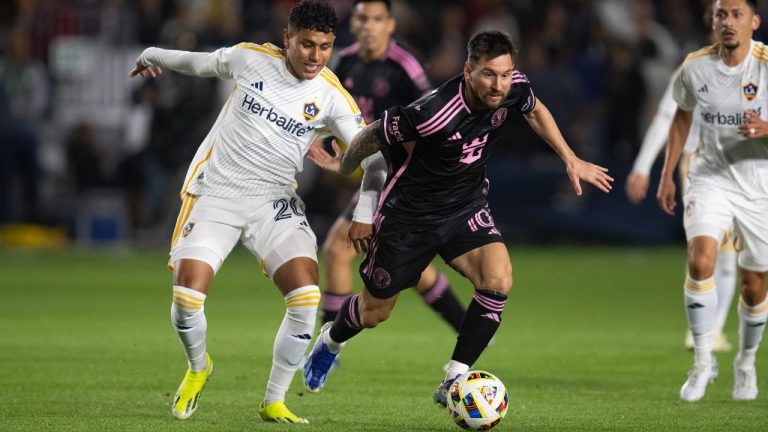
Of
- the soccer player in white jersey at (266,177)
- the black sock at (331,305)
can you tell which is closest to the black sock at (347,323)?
the soccer player in white jersey at (266,177)

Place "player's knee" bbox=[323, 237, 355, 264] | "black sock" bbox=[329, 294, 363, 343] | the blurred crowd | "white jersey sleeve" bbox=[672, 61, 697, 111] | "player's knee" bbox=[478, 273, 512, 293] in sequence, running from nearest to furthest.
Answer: "player's knee" bbox=[478, 273, 512, 293]
"black sock" bbox=[329, 294, 363, 343]
"white jersey sleeve" bbox=[672, 61, 697, 111]
"player's knee" bbox=[323, 237, 355, 264]
the blurred crowd

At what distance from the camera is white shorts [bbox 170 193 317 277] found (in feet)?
25.6

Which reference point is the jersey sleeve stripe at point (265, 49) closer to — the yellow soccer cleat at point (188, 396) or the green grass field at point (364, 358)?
the yellow soccer cleat at point (188, 396)

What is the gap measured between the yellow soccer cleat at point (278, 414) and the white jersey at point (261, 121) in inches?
47.9

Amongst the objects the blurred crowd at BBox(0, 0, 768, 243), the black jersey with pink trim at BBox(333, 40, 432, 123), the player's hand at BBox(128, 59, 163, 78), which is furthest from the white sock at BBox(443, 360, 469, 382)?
Result: the blurred crowd at BBox(0, 0, 768, 243)

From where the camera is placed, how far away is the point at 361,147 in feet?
25.6

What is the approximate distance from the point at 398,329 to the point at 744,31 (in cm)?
509

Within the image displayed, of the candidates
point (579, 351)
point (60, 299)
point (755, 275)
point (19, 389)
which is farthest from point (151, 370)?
Answer: point (60, 299)

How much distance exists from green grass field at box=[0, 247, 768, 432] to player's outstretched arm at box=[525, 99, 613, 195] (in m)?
1.33

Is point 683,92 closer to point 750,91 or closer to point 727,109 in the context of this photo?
point 727,109

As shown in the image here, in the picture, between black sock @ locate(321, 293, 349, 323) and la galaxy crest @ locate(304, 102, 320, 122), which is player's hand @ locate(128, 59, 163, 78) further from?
black sock @ locate(321, 293, 349, 323)

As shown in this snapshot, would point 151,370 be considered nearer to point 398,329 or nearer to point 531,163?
point 398,329

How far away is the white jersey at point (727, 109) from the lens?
8.83 metres

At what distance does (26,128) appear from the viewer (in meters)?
20.2
